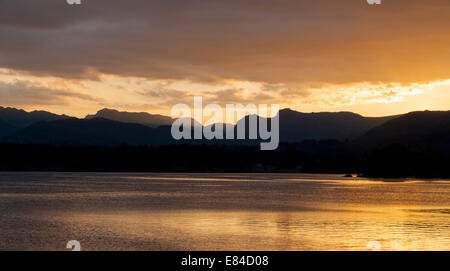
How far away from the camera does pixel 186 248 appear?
37281 mm

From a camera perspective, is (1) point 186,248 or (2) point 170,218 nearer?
(1) point 186,248

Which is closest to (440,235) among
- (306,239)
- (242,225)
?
(306,239)

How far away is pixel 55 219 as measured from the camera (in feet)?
190
